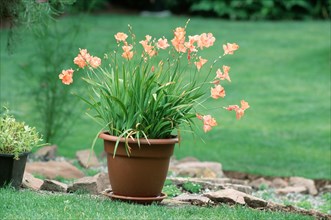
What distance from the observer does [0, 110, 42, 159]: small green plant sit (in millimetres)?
6148

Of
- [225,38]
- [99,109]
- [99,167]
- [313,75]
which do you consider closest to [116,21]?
[225,38]

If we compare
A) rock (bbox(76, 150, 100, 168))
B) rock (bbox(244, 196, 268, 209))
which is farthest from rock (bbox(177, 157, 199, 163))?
rock (bbox(244, 196, 268, 209))

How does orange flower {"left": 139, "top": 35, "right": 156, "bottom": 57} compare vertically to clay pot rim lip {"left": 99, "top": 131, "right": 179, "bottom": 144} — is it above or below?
above

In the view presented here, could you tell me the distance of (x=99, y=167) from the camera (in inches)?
375

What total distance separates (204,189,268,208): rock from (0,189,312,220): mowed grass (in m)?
0.35

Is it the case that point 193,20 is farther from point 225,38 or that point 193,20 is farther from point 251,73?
point 251,73

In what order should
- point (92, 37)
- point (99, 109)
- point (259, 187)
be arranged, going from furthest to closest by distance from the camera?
point (92, 37) < point (259, 187) < point (99, 109)

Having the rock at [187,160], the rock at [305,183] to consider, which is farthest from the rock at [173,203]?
the rock at [187,160]

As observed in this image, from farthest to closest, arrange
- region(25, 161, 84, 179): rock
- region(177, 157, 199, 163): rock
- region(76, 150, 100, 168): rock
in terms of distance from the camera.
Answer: region(177, 157, 199, 163): rock, region(76, 150, 100, 168): rock, region(25, 161, 84, 179): rock

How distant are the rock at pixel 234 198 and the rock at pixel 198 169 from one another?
2.64 metres

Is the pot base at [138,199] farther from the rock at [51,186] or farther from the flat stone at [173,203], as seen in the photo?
the rock at [51,186]

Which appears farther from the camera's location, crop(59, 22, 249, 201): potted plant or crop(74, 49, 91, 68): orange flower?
crop(74, 49, 91, 68): orange flower

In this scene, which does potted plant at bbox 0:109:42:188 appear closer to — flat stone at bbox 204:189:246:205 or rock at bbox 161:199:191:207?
rock at bbox 161:199:191:207

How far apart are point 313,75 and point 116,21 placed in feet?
22.0
